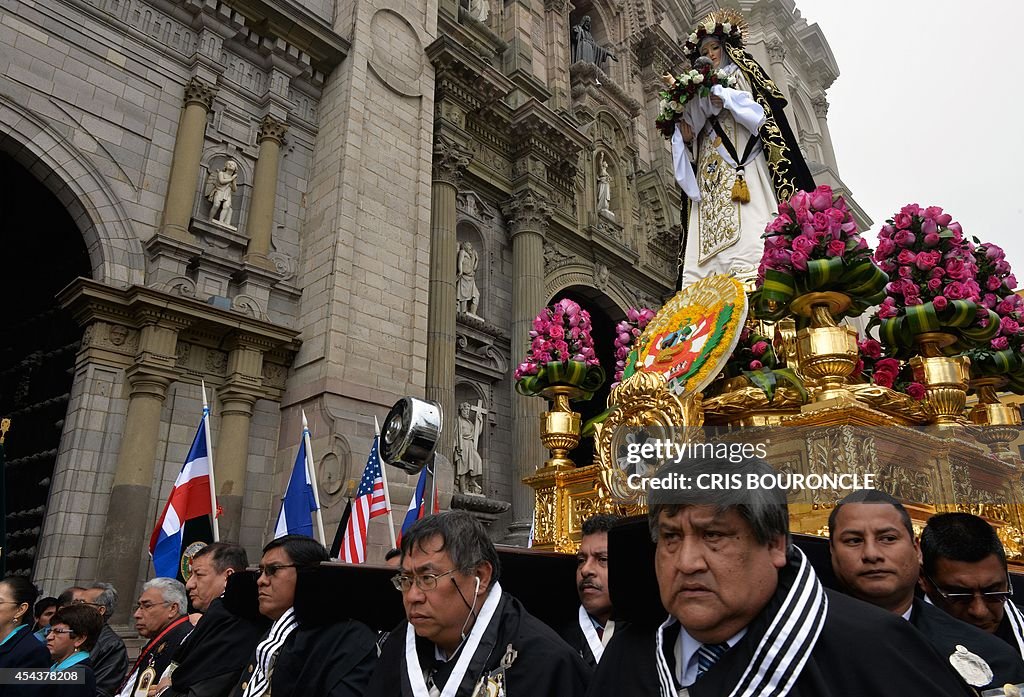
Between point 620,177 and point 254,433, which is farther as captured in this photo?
point 620,177

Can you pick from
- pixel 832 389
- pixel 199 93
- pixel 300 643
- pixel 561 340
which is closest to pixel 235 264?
pixel 199 93

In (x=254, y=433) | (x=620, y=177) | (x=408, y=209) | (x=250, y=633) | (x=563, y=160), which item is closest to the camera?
(x=250, y=633)

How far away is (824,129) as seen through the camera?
34.2 meters

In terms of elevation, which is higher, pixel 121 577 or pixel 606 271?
pixel 606 271

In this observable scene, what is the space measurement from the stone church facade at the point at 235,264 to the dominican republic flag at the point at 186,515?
1.37 metres

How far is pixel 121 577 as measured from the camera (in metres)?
8.91

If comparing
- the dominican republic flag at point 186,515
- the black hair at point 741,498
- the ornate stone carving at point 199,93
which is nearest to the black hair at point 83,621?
the dominican republic flag at point 186,515

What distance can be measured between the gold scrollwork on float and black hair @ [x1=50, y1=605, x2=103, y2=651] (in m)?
4.12

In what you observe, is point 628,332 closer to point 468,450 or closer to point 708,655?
point 708,655

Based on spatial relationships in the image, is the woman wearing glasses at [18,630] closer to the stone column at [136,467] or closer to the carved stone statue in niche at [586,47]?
the stone column at [136,467]

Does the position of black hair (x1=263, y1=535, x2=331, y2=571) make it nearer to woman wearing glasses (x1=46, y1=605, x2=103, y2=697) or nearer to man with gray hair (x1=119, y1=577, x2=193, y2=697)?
man with gray hair (x1=119, y1=577, x2=193, y2=697)

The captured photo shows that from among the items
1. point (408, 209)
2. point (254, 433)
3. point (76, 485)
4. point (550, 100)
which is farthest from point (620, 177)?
point (76, 485)

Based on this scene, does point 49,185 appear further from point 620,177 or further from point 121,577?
point 620,177

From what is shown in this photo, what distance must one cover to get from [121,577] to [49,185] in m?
5.86
